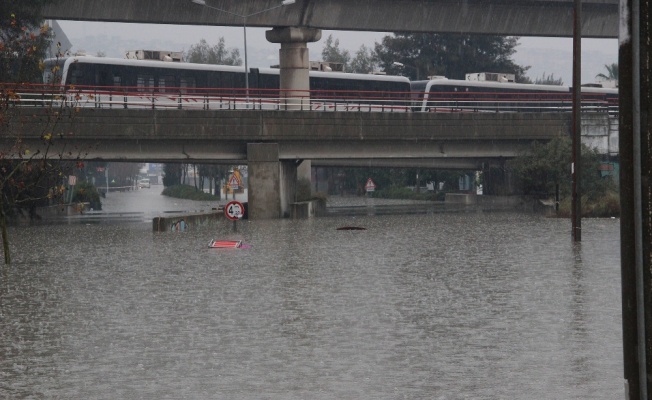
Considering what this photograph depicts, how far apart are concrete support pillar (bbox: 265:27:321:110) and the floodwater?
2637 cm

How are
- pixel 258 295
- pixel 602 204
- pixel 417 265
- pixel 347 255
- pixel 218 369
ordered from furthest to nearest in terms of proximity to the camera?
pixel 602 204
pixel 347 255
pixel 417 265
pixel 258 295
pixel 218 369

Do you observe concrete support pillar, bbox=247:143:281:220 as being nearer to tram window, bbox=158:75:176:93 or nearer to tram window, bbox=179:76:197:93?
tram window, bbox=158:75:176:93

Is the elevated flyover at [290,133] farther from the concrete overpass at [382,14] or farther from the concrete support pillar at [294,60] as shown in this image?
the concrete overpass at [382,14]

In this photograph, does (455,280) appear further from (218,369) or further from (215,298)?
(218,369)

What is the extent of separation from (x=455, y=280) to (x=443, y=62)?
10655cm

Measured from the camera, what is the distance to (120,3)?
181 ft

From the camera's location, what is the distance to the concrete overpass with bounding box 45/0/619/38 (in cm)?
5562

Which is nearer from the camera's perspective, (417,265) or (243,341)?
(243,341)

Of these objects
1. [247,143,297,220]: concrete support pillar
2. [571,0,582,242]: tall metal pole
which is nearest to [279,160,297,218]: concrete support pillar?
[247,143,297,220]: concrete support pillar

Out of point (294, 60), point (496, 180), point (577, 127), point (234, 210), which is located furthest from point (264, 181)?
point (496, 180)

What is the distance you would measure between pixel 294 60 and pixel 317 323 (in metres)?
44.0

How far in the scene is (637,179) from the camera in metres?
5.13

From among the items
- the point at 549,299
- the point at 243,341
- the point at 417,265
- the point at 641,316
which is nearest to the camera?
the point at 641,316

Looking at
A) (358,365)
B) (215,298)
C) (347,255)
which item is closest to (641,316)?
(358,365)
